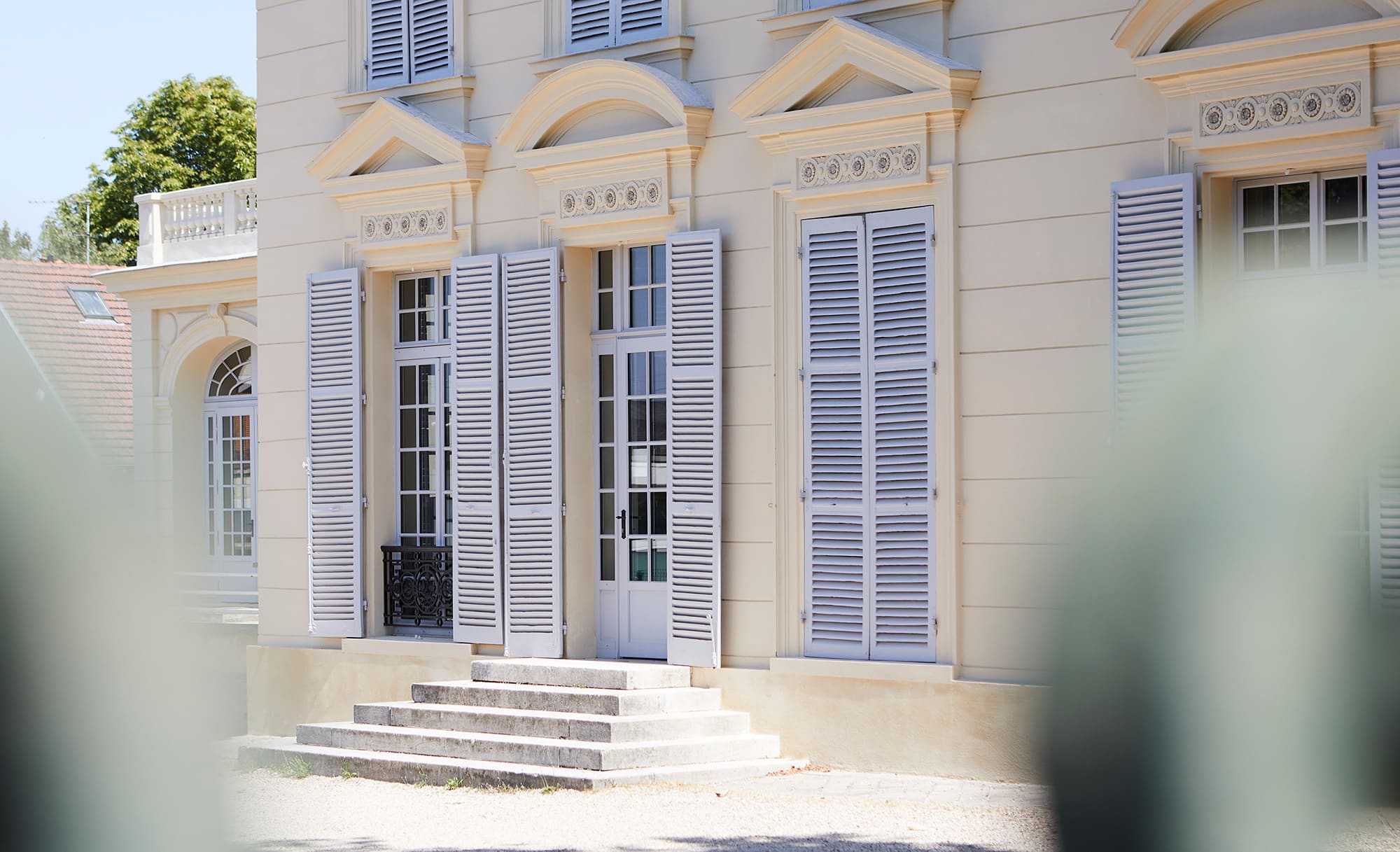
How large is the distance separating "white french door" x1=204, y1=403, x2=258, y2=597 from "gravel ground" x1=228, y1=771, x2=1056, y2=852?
8.85m

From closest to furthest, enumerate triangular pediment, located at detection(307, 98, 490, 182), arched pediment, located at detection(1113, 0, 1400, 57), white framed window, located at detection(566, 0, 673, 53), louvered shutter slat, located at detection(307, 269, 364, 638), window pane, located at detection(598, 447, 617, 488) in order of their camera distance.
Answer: arched pediment, located at detection(1113, 0, 1400, 57) < white framed window, located at detection(566, 0, 673, 53) < window pane, located at detection(598, 447, 617, 488) < triangular pediment, located at detection(307, 98, 490, 182) < louvered shutter slat, located at detection(307, 269, 364, 638)

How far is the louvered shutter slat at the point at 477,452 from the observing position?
32.9 feet

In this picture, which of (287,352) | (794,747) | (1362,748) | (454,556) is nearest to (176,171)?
(287,352)

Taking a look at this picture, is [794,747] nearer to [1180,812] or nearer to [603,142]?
[603,142]

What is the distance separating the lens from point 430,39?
10.6m

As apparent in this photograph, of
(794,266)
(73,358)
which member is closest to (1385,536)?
(794,266)

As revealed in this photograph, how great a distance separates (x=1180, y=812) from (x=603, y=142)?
8069 mm

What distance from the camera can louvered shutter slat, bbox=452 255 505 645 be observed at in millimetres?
10039

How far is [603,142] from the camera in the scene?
951cm

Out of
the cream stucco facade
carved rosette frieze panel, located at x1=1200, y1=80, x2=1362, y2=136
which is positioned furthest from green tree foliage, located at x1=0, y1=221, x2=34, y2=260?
carved rosette frieze panel, located at x1=1200, y1=80, x2=1362, y2=136

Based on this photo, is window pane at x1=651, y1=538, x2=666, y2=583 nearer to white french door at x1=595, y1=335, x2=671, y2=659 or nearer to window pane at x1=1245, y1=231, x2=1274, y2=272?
white french door at x1=595, y1=335, x2=671, y2=659

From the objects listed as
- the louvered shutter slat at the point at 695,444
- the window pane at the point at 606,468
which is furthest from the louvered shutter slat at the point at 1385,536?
the window pane at the point at 606,468

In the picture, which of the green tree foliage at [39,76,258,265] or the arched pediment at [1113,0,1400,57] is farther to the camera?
the green tree foliage at [39,76,258,265]

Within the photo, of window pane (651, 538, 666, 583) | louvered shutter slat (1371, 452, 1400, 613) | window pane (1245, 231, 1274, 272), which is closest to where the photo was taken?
louvered shutter slat (1371, 452, 1400, 613)
